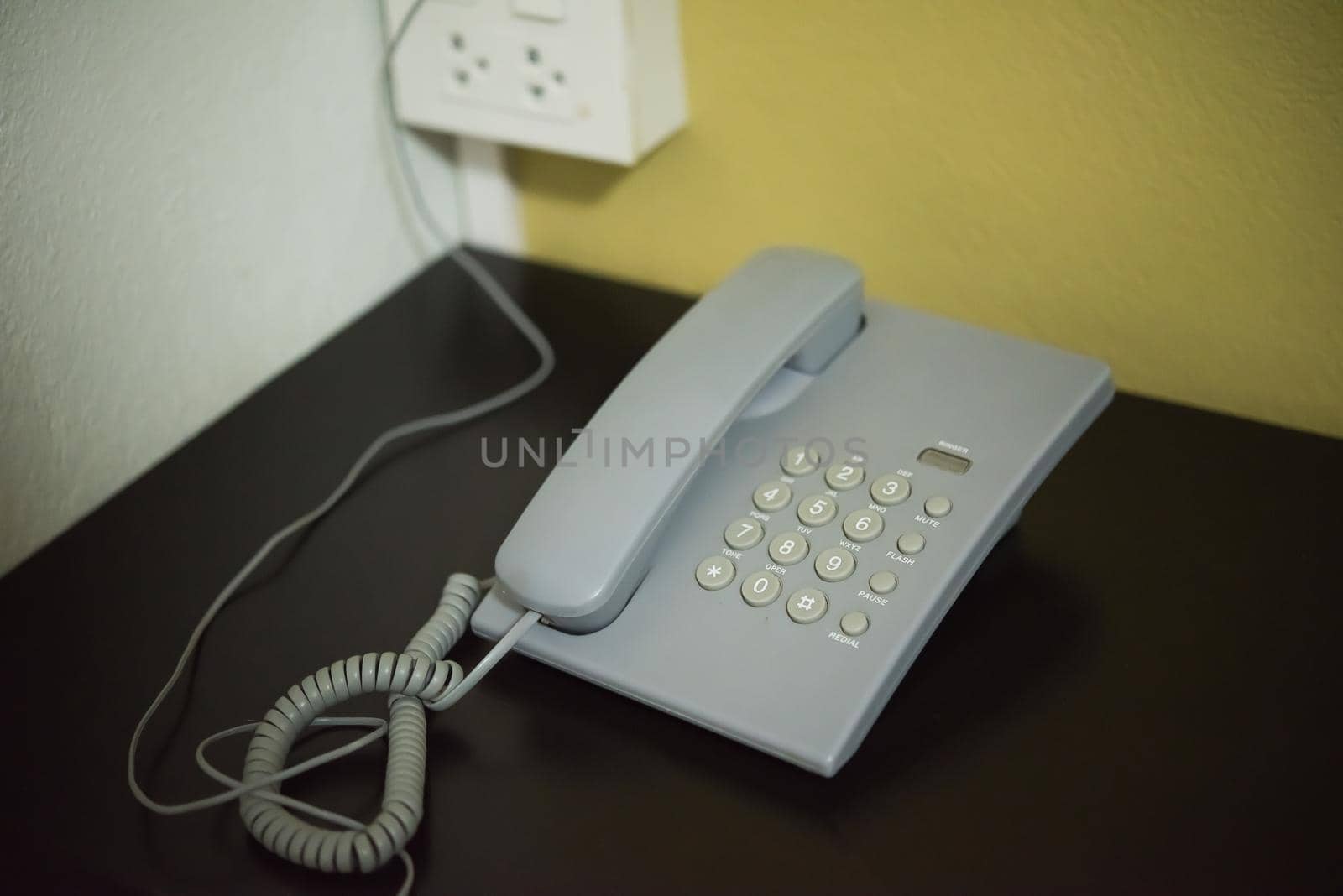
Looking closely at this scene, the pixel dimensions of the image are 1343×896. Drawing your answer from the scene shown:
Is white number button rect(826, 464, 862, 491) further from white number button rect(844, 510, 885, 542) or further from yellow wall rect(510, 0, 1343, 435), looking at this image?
yellow wall rect(510, 0, 1343, 435)

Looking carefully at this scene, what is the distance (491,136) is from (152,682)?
0.38m

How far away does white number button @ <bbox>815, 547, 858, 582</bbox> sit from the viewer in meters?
0.50

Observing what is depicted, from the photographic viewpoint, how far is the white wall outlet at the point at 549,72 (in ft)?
2.22

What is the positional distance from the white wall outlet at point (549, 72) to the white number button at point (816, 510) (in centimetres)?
27

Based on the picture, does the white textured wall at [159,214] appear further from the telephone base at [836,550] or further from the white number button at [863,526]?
the white number button at [863,526]

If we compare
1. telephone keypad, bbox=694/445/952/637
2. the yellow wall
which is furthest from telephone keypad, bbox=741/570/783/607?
the yellow wall

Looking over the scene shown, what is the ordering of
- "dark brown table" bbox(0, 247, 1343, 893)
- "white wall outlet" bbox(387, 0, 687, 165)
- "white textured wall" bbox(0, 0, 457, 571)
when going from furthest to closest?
"white wall outlet" bbox(387, 0, 687, 165) → "white textured wall" bbox(0, 0, 457, 571) → "dark brown table" bbox(0, 247, 1343, 893)

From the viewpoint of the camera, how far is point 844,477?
0.54m

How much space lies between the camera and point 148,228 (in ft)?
2.07

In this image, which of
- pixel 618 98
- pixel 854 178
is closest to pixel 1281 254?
pixel 854 178

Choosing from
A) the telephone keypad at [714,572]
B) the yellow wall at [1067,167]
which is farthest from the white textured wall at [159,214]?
the telephone keypad at [714,572]

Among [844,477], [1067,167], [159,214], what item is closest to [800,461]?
[844,477]

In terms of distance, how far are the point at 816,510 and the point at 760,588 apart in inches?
1.8

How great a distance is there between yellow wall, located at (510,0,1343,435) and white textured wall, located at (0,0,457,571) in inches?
8.0
